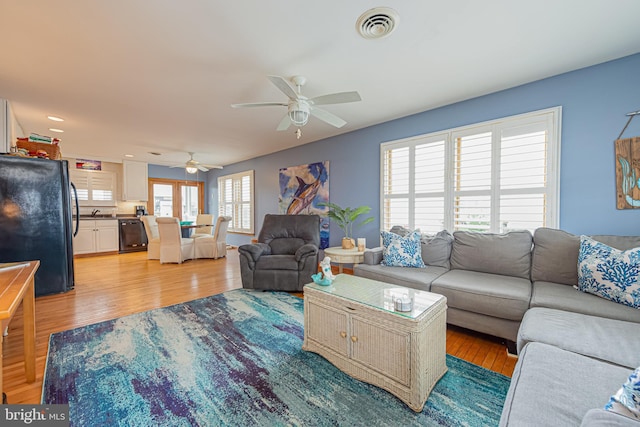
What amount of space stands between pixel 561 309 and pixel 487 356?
62 cm

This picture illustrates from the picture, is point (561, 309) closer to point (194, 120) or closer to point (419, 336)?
point (419, 336)

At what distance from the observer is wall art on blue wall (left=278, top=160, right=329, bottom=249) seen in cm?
Result: 477

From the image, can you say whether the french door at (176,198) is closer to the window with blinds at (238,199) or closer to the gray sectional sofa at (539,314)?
the window with blinds at (238,199)

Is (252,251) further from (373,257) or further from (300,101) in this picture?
(300,101)

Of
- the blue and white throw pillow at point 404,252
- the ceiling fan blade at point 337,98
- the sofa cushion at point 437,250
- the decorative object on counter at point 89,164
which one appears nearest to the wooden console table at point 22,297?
the ceiling fan blade at point 337,98

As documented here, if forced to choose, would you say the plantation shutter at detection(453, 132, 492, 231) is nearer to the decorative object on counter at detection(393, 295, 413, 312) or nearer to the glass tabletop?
the glass tabletop

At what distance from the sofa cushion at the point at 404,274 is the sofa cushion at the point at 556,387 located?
1.19 metres

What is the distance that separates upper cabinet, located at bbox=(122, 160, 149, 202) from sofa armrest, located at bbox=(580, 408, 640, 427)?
8.36 metres

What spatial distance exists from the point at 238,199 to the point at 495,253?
6.04 metres

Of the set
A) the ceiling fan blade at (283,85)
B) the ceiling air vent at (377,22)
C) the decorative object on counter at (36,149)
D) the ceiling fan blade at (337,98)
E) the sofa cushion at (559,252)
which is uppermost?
the ceiling air vent at (377,22)

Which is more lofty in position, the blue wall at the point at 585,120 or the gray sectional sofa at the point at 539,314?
the blue wall at the point at 585,120

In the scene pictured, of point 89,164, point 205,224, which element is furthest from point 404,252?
point 89,164

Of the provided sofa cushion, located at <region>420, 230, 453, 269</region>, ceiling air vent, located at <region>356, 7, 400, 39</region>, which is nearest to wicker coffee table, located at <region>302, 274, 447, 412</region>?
sofa cushion, located at <region>420, 230, 453, 269</region>

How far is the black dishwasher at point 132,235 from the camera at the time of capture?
6426mm
